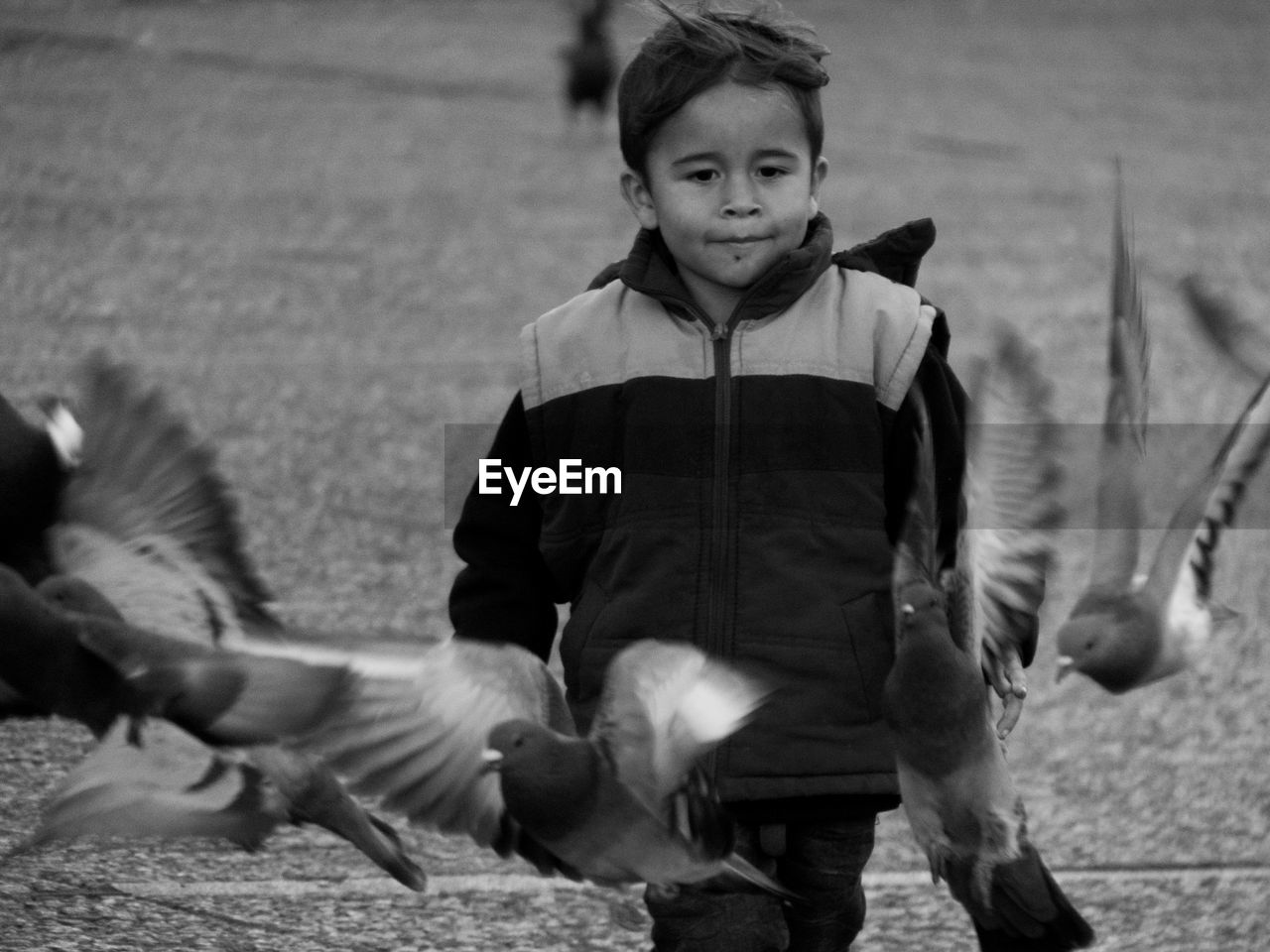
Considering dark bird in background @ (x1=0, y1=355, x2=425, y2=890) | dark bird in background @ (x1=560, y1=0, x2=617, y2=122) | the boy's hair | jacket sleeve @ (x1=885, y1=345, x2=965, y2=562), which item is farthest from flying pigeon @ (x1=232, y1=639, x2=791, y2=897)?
dark bird in background @ (x1=560, y1=0, x2=617, y2=122)

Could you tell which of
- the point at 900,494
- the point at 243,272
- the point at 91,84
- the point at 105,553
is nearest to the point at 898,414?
the point at 900,494

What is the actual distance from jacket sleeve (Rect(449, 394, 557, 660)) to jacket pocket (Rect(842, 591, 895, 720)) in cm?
58

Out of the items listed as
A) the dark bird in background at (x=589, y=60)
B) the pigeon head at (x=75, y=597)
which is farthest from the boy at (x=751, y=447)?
the dark bird in background at (x=589, y=60)

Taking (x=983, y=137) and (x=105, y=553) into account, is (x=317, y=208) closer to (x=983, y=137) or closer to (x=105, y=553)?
(x=983, y=137)

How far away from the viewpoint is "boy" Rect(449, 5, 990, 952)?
3195mm

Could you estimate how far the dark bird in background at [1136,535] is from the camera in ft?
10.5

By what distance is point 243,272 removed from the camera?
10.5m

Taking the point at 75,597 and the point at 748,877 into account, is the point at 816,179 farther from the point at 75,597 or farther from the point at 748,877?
the point at 75,597

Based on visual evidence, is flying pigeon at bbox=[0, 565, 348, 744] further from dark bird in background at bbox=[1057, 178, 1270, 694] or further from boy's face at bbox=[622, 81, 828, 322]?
dark bird in background at bbox=[1057, 178, 1270, 694]

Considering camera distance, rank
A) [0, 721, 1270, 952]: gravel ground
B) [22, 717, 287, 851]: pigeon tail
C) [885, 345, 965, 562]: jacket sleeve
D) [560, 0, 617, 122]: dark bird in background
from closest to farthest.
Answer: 1. [22, 717, 287, 851]: pigeon tail
2. [885, 345, 965, 562]: jacket sleeve
3. [0, 721, 1270, 952]: gravel ground
4. [560, 0, 617, 122]: dark bird in background

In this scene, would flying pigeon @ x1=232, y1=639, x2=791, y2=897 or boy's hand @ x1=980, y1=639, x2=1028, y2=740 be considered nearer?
flying pigeon @ x1=232, y1=639, x2=791, y2=897

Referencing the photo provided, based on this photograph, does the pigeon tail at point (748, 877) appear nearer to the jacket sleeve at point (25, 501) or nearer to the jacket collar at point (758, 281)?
the jacket collar at point (758, 281)

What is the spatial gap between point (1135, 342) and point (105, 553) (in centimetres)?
173

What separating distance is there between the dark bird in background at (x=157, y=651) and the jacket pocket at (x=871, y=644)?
81 centimetres
